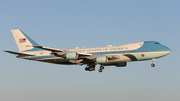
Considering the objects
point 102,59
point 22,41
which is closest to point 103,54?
point 102,59

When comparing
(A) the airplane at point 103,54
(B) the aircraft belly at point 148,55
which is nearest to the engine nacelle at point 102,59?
(A) the airplane at point 103,54

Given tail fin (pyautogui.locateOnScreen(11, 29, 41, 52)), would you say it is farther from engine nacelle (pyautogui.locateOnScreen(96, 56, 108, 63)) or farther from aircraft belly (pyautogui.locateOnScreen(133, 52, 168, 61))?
aircraft belly (pyautogui.locateOnScreen(133, 52, 168, 61))

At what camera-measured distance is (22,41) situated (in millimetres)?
69375

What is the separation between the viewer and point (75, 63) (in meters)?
61.7

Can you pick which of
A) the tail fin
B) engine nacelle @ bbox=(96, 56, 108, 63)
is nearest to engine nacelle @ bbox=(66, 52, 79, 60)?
engine nacelle @ bbox=(96, 56, 108, 63)

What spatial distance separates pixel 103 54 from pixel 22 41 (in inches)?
887

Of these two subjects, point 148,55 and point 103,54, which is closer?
point 148,55

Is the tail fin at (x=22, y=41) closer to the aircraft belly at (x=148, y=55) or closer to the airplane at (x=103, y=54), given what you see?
the airplane at (x=103, y=54)

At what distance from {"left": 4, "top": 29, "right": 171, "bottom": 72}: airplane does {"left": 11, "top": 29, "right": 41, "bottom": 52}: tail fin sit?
3.26 metres

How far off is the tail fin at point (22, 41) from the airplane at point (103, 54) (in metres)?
3.26

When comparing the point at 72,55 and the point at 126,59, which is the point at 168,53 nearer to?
the point at 126,59

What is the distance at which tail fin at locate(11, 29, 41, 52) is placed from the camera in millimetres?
68356

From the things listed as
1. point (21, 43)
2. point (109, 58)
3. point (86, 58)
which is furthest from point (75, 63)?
point (21, 43)

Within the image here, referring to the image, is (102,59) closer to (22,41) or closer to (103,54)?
(103,54)
